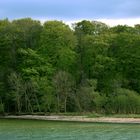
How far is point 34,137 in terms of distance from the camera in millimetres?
40375

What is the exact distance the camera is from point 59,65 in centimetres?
8688

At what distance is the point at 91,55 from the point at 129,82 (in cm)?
821

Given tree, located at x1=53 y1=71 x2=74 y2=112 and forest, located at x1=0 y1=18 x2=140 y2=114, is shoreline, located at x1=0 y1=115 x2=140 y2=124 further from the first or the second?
forest, located at x1=0 y1=18 x2=140 y2=114

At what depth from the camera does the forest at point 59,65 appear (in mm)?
80625

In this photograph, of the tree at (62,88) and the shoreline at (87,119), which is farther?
the tree at (62,88)

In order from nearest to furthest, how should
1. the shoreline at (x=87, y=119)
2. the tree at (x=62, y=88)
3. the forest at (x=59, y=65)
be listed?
the shoreline at (x=87, y=119), the tree at (x=62, y=88), the forest at (x=59, y=65)

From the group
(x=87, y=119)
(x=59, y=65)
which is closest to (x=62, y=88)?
(x=59, y=65)

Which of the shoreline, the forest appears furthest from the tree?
the shoreline

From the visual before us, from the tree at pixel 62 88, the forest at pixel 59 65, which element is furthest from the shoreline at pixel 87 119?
the forest at pixel 59 65

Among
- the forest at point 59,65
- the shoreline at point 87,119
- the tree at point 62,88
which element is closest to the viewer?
the shoreline at point 87,119

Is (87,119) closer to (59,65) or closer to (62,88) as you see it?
(62,88)

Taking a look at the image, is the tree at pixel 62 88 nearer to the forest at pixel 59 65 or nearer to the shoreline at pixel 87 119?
the forest at pixel 59 65

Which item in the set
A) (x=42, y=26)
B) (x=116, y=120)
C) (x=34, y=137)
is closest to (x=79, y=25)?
(x=42, y=26)

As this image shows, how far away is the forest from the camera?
265 feet
